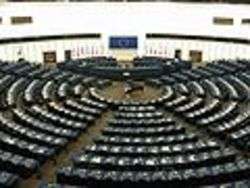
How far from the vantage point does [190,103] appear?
4388cm

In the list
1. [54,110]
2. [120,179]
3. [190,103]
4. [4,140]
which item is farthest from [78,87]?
[120,179]

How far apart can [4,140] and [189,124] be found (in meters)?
14.4

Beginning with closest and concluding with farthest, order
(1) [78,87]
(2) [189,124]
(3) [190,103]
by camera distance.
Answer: (2) [189,124]
(3) [190,103]
(1) [78,87]

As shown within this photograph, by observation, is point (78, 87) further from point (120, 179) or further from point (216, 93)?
point (120, 179)

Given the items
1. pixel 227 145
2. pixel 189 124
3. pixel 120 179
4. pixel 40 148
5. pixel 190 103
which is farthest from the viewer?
pixel 190 103

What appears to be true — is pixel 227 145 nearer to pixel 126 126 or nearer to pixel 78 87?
pixel 126 126

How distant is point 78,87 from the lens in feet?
157

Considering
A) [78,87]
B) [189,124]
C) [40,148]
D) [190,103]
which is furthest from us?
[78,87]

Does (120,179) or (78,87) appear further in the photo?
(78,87)

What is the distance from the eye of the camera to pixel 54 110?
136 ft

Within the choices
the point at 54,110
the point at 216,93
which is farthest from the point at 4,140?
the point at 216,93

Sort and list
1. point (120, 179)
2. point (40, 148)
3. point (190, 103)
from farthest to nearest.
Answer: point (190, 103) → point (40, 148) → point (120, 179)

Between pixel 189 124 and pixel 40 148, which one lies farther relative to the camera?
pixel 189 124

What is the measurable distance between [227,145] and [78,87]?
16.7 m
